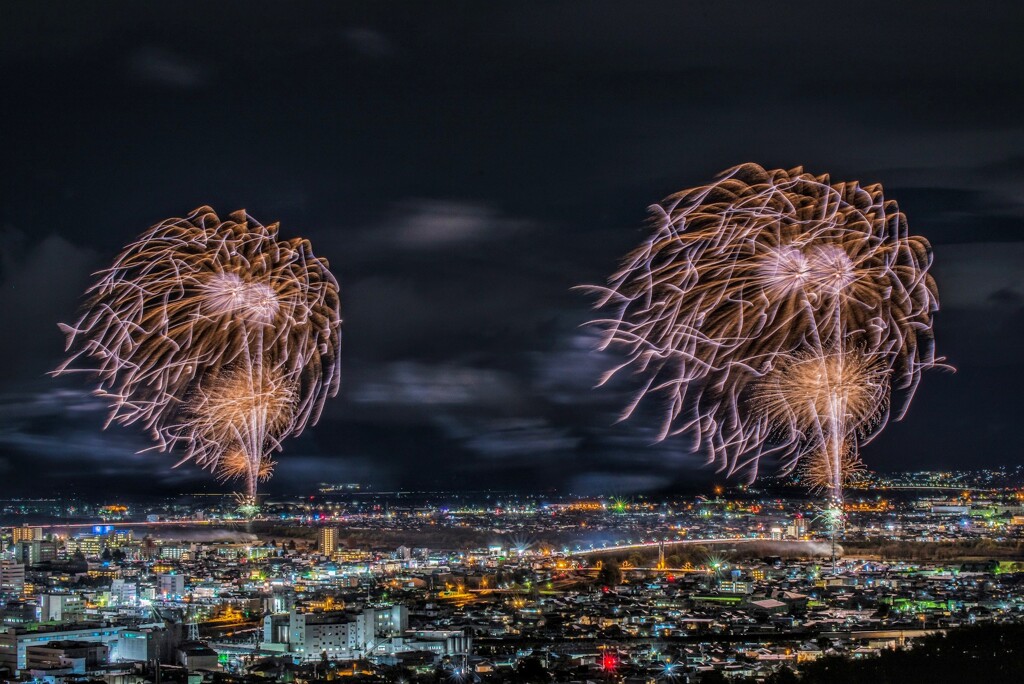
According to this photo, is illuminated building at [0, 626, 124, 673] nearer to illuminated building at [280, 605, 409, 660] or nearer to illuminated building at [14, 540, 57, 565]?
illuminated building at [280, 605, 409, 660]

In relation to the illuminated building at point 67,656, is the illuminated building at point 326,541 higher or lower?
higher

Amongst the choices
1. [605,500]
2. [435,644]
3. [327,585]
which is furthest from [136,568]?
[605,500]

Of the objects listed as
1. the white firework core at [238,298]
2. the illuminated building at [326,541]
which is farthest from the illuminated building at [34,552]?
the white firework core at [238,298]

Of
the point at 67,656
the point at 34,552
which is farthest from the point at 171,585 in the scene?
the point at 67,656

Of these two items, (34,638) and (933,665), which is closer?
(933,665)

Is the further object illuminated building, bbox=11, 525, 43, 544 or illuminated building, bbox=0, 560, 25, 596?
illuminated building, bbox=11, 525, 43, 544

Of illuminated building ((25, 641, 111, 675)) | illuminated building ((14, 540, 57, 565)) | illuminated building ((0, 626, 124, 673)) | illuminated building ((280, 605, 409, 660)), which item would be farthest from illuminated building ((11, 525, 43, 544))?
illuminated building ((25, 641, 111, 675))

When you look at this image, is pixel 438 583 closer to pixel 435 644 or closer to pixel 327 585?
pixel 327 585

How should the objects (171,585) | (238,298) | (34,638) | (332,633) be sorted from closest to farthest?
(238,298)
(34,638)
(332,633)
(171,585)

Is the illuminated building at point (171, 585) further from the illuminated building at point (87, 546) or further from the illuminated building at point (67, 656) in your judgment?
the illuminated building at point (87, 546)

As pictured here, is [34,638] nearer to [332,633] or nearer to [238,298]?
[332,633]
